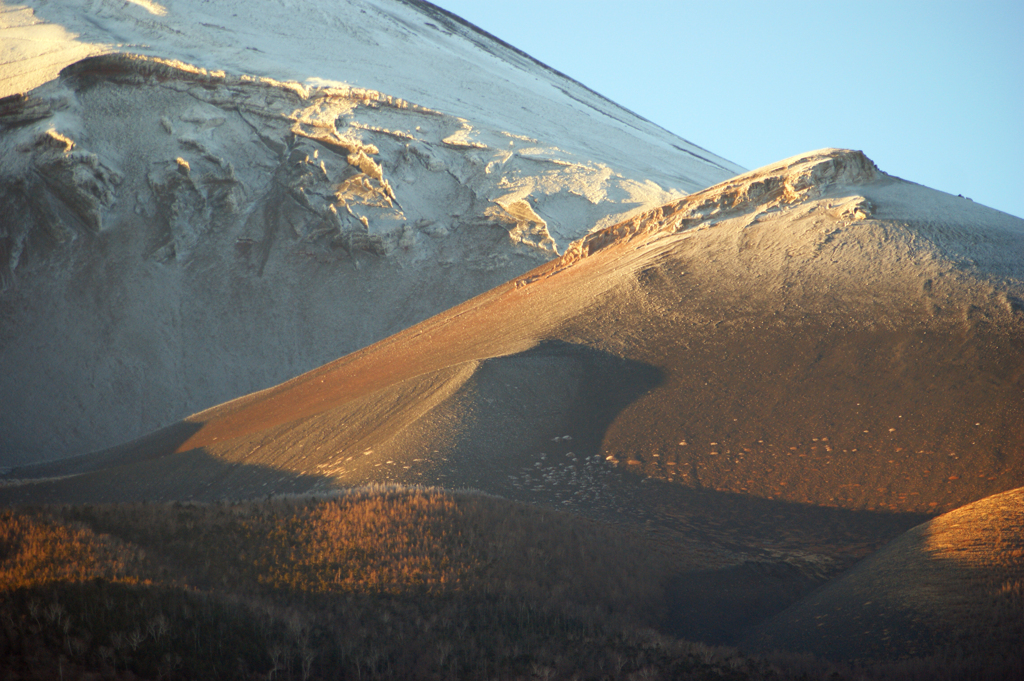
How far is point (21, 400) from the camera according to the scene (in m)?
22.0

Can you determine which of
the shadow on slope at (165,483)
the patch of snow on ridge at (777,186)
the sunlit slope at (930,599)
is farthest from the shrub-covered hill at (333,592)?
the patch of snow on ridge at (777,186)

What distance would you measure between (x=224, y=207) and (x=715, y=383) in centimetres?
2099

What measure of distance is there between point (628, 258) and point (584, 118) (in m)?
18.0

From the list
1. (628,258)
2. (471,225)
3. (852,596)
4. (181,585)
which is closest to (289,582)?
(181,585)

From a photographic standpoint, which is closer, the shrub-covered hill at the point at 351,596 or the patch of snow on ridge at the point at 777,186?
the shrub-covered hill at the point at 351,596

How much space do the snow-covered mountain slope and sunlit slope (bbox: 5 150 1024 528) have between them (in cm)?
576

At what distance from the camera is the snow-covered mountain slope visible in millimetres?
23516

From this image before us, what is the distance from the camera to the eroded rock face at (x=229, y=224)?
23.5m

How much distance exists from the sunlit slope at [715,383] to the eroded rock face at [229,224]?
18.7 feet

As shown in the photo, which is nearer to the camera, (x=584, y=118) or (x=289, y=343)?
(x=289, y=343)

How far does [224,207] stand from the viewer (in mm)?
26969

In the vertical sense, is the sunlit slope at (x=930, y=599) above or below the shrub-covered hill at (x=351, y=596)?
above

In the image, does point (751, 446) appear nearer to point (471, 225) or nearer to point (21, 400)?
point (471, 225)

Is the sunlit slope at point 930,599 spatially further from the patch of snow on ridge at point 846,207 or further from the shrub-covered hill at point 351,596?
the patch of snow on ridge at point 846,207
